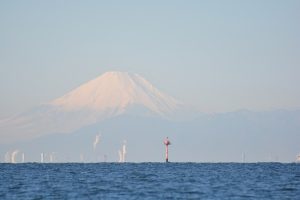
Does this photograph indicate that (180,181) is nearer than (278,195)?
No

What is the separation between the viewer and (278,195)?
326 ft

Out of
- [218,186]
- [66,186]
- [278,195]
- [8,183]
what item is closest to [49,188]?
[66,186]

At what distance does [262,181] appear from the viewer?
125062 millimetres

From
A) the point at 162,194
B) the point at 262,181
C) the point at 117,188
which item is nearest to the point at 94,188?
the point at 117,188

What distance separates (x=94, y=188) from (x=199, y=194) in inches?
598

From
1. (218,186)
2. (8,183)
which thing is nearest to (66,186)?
(8,183)

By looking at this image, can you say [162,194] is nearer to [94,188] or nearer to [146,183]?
[94,188]

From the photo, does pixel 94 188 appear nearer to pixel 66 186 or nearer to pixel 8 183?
pixel 66 186

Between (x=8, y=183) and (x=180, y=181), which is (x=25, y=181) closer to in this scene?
(x=8, y=183)

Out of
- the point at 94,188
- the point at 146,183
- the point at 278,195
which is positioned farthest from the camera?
the point at 146,183

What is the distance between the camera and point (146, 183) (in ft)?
392

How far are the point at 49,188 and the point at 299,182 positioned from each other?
36.0 m

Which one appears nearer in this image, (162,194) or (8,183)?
(162,194)

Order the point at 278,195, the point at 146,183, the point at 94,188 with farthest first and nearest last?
1. the point at 146,183
2. the point at 94,188
3. the point at 278,195
